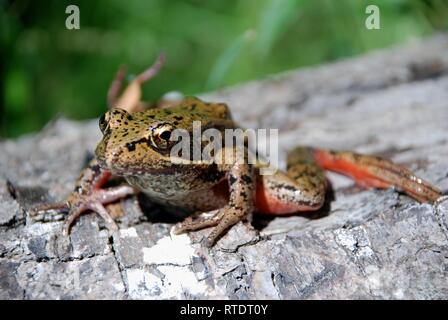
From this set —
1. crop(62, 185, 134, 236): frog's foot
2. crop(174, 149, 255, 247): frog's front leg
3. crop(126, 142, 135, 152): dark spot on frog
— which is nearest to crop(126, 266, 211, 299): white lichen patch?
crop(174, 149, 255, 247): frog's front leg

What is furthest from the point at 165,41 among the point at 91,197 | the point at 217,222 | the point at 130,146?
the point at 217,222

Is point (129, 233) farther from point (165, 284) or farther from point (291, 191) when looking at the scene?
point (291, 191)

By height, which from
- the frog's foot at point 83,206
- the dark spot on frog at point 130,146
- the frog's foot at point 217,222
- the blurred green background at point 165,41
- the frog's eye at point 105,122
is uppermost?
the blurred green background at point 165,41

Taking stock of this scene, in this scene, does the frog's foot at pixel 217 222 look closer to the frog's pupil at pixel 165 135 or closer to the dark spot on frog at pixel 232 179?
the dark spot on frog at pixel 232 179

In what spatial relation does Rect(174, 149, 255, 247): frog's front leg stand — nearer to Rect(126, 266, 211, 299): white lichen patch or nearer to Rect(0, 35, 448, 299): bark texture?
Rect(0, 35, 448, 299): bark texture

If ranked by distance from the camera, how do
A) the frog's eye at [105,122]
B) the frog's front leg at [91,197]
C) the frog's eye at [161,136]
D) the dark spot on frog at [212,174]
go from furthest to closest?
the dark spot on frog at [212,174] → the frog's front leg at [91,197] → the frog's eye at [105,122] → the frog's eye at [161,136]

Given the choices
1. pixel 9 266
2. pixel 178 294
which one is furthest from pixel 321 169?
pixel 9 266

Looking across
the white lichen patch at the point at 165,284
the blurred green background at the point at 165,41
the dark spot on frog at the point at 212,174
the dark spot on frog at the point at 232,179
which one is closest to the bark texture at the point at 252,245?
the white lichen patch at the point at 165,284
